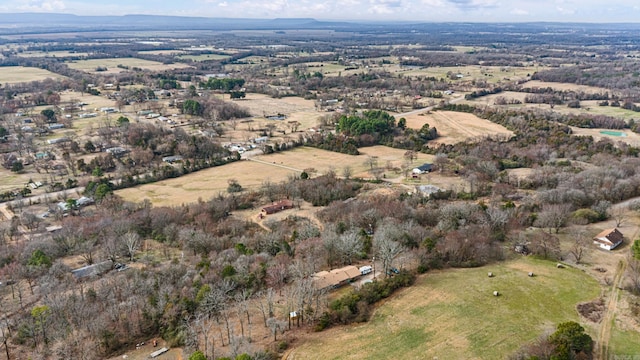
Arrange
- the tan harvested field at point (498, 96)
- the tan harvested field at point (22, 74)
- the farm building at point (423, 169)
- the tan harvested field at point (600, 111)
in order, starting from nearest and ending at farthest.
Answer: the farm building at point (423, 169), the tan harvested field at point (600, 111), the tan harvested field at point (498, 96), the tan harvested field at point (22, 74)

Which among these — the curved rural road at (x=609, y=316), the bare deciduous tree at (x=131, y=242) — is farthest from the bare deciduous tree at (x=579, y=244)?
the bare deciduous tree at (x=131, y=242)

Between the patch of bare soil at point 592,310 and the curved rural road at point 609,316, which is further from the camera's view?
the patch of bare soil at point 592,310

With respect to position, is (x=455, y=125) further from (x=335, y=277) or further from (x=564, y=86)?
(x=335, y=277)

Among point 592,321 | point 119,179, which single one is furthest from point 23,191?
point 592,321

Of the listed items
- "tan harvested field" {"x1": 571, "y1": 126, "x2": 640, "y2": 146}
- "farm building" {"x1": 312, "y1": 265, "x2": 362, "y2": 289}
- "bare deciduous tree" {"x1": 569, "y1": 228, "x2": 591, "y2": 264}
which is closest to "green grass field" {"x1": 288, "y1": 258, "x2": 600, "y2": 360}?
"bare deciduous tree" {"x1": 569, "y1": 228, "x2": 591, "y2": 264}

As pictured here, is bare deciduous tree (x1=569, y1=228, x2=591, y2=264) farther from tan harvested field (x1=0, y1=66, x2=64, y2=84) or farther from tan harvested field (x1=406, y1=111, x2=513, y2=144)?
tan harvested field (x1=0, y1=66, x2=64, y2=84)

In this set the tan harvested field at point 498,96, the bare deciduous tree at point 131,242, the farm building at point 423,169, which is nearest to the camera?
the bare deciduous tree at point 131,242

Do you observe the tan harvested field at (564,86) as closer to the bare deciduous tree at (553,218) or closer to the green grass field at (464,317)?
the bare deciduous tree at (553,218)
